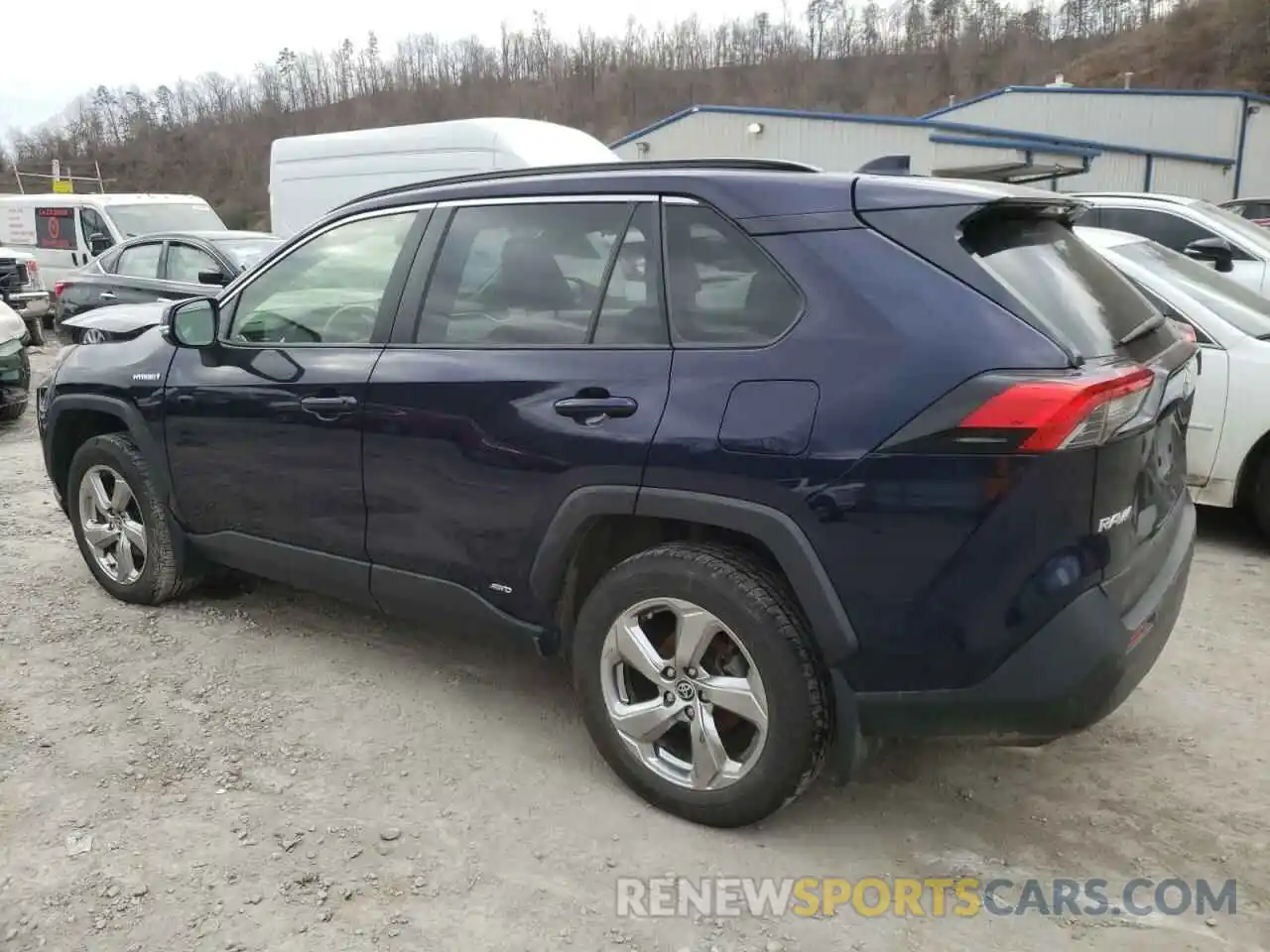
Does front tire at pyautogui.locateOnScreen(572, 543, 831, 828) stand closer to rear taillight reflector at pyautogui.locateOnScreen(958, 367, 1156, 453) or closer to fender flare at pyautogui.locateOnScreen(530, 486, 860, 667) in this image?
fender flare at pyautogui.locateOnScreen(530, 486, 860, 667)

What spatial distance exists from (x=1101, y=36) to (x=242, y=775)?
90.2 m

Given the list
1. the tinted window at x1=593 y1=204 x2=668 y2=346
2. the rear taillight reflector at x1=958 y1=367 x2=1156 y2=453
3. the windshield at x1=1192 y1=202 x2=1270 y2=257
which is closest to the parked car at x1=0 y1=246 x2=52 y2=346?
the tinted window at x1=593 y1=204 x2=668 y2=346

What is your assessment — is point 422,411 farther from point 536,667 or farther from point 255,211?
point 255,211

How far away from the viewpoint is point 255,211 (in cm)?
5841

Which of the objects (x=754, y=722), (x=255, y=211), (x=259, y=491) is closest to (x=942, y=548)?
(x=754, y=722)

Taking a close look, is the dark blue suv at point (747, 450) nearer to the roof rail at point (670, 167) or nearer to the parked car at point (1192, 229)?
the roof rail at point (670, 167)

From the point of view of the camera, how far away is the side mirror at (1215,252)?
265 inches

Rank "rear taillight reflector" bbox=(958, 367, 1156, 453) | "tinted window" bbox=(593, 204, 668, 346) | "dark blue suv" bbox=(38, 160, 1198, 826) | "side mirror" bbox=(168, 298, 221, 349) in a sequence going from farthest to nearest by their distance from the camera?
"side mirror" bbox=(168, 298, 221, 349)
"tinted window" bbox=(593, 204, 668, 346)
"dark blue suv" bbox=(38, 160, 1198, 826)
"rear taillight reflector" bbox=(958, 367, 1156, 453)

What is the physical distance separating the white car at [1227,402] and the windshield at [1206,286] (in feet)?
0.03

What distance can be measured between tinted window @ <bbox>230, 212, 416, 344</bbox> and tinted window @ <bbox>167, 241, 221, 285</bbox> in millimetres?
6384

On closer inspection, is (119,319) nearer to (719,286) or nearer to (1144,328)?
(719,286)

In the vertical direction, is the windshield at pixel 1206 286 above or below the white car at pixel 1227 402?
above

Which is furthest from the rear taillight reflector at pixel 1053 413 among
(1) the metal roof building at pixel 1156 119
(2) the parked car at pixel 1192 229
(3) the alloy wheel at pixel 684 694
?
(1) the metal roof building at pixel 1156 119

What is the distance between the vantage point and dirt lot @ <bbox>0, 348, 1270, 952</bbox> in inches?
98.3
